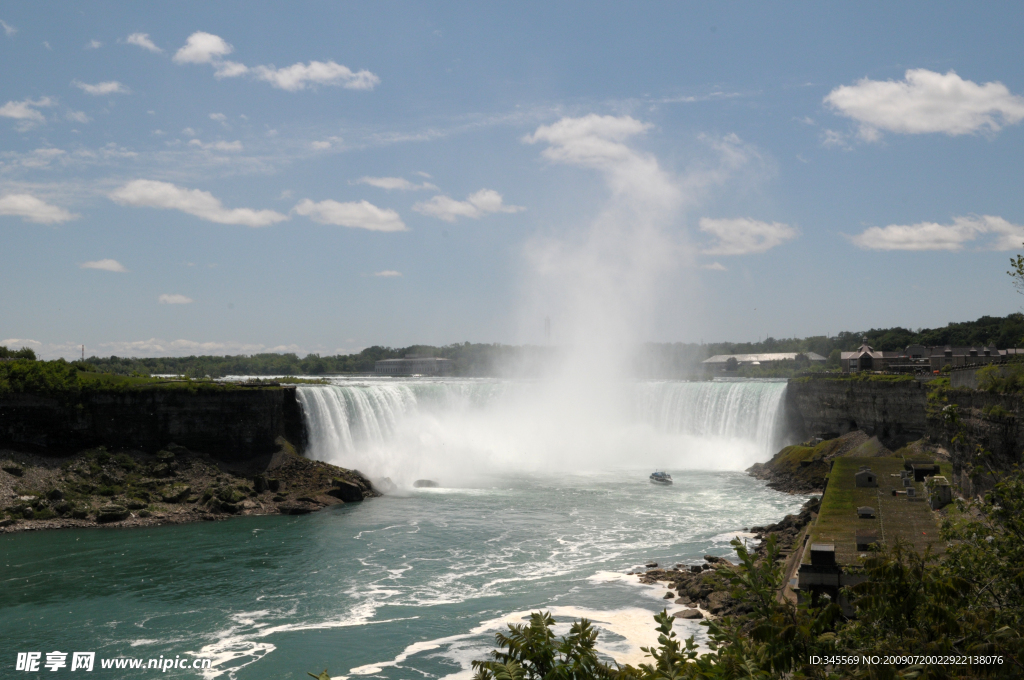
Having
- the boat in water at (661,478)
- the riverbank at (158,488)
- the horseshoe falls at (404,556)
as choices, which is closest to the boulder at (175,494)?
the riverbank at (158,488)

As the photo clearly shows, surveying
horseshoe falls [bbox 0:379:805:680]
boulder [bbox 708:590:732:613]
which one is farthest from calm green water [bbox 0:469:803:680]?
boulder [bbox 708:590:732:613]

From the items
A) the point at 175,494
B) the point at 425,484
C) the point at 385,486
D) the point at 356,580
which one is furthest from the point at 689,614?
the point at 175,494

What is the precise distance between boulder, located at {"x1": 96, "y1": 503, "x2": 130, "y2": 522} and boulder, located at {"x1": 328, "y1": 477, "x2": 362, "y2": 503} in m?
9.87

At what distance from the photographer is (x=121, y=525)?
113 feet

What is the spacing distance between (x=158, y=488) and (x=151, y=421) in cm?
591

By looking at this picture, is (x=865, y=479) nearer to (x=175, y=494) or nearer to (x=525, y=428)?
(x=175, y=494)

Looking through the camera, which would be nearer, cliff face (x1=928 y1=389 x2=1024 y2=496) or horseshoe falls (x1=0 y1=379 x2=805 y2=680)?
cliff face (x1=928 y1=389 x2=1024 y2=496)

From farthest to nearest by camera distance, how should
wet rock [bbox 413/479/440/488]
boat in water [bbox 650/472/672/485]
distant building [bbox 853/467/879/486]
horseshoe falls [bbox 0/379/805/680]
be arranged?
wet rock [bbox 413/479/440/488] → boat in water [bbox 650/472/672/485] → distant building [bbox 853/467/879/486] → horseshoe falls [bbox 0/379/805/680]

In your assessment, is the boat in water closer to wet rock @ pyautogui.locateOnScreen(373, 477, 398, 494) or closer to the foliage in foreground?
wet rock @ pyautogui.locateOnScreen(373, 477, 398, 494)

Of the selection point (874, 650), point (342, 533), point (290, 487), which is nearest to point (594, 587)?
point (342, 533)

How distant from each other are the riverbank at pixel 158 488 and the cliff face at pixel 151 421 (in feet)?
3.28

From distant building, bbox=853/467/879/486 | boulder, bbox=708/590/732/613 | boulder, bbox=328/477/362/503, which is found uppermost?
distant building, bbox=853/467/879/486

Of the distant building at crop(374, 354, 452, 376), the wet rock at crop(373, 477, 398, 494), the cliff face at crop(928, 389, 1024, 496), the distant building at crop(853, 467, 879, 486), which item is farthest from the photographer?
the distant building at crop(374, 354, 452, 376)

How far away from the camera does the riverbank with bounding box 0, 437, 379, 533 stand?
34.7 m
